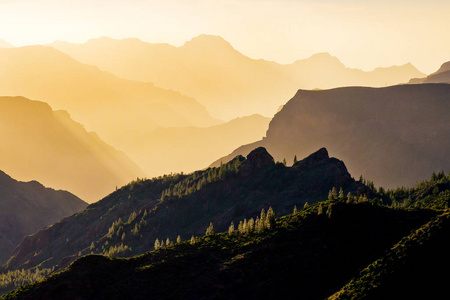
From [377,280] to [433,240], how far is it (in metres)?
19.6

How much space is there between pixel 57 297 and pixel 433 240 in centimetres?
9627

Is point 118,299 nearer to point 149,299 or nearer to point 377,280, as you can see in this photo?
point 149,299

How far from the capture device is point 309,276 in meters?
197

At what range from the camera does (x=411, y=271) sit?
173 m

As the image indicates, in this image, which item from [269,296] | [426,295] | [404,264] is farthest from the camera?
[269,296]

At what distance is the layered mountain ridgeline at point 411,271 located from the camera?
547 feet

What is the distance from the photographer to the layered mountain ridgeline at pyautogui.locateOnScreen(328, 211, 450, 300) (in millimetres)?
166738

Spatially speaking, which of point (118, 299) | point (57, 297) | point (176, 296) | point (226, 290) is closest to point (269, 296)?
point (226, 290)

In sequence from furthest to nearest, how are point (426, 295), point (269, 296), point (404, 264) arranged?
point (269, 296)
point (404, 264)
point (426, 295)

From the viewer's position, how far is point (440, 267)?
172000 mm

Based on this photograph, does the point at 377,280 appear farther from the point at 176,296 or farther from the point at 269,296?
the point at 176,296

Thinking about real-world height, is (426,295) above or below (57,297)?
below

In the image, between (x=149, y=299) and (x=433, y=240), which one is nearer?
(x=433, y=240)

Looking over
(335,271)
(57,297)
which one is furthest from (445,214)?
(57,297)
